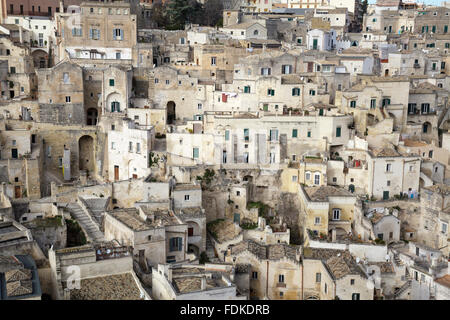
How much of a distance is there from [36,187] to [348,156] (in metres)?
19.3

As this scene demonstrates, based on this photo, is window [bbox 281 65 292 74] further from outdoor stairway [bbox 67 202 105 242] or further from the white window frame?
outdoor stairway [bbox 67 202 105 242]

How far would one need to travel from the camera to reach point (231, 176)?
1615 inches

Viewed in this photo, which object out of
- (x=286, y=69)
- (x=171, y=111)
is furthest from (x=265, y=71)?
(x=171, y=111)

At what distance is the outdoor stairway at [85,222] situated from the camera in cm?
3616

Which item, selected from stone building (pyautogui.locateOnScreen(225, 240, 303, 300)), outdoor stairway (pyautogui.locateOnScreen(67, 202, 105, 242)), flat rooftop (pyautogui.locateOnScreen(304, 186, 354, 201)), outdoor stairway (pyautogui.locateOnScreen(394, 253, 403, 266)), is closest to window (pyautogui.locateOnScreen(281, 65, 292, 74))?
flat rooftop (pyautogui.locateOnScreen(304, 186, 354, 201))

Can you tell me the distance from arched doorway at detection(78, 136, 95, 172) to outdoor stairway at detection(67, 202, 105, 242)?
22.7 feet

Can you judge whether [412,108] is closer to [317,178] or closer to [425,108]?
[425,108]

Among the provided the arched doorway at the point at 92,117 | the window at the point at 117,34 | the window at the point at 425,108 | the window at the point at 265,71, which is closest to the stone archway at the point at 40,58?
the window at the point at 117,34

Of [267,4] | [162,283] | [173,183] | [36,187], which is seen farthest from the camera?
[267,4]

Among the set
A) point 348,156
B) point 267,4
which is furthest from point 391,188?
point 267,4

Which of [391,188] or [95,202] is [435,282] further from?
[95,202]

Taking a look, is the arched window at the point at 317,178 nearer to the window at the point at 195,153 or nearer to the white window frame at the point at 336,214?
the white window frame at the point at 336,214

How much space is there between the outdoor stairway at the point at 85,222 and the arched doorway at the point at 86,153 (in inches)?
273

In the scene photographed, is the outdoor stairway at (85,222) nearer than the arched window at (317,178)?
Yes
